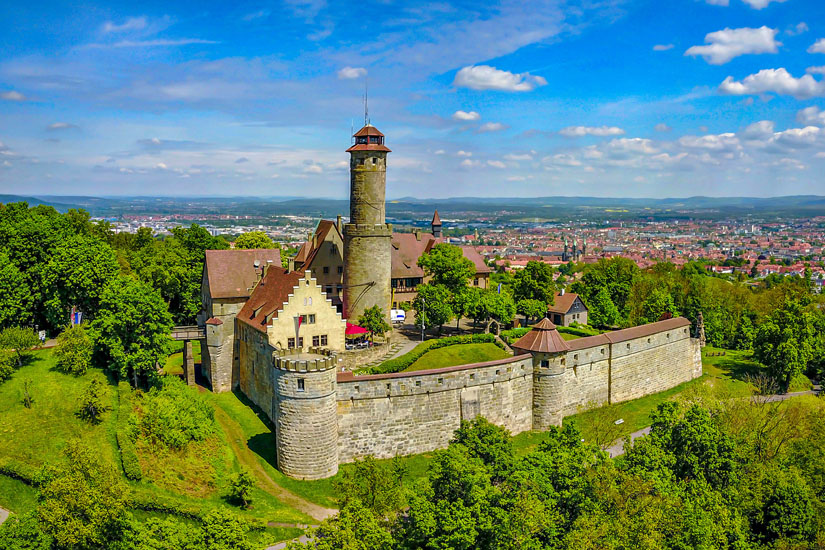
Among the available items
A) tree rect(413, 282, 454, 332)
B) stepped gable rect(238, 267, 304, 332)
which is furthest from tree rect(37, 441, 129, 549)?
tree rect(413, 282, 454, 332)

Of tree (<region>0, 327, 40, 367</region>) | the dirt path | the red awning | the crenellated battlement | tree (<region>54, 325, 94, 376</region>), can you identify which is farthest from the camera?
the red awning

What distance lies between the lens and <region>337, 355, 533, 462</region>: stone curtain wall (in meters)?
40.1

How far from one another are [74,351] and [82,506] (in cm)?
1862

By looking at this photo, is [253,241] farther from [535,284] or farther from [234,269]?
[535,284]

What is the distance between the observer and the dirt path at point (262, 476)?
34.8 meters

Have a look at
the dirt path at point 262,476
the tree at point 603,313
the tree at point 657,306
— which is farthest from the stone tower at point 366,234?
the tree at point 657,306

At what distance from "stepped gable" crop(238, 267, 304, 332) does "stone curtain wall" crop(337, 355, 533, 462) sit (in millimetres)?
9260

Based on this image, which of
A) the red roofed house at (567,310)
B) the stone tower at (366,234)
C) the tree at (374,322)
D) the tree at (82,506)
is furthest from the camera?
the red roofed house at (567,310)

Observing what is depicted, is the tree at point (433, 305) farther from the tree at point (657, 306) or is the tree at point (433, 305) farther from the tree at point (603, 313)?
the tree at point (657, 306)

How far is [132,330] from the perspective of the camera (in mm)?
43125

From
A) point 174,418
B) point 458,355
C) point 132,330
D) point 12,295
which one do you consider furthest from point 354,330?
point 12,295

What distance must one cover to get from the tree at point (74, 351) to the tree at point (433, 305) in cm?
2716

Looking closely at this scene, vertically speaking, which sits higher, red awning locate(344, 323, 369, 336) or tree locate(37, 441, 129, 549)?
red awning locate(344, 323, 369, 336)

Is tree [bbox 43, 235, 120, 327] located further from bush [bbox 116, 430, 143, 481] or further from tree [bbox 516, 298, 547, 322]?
tree [bbox 516, 298, 547, 322]
